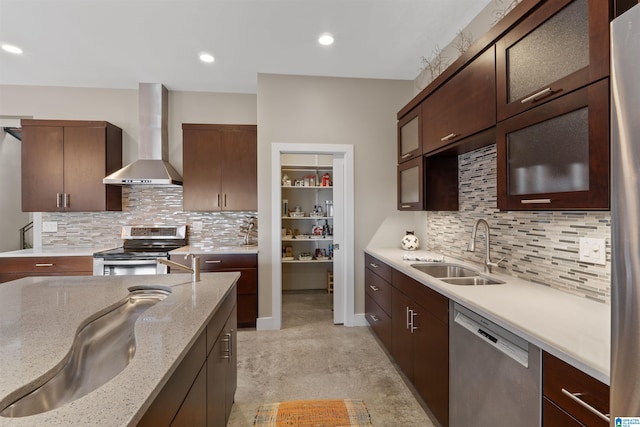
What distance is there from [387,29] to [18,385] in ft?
9.71

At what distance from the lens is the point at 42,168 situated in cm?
330

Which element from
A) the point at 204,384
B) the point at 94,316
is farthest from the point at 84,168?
the point at 204,384

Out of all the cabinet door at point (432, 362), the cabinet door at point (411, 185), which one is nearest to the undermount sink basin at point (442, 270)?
the cabinet door at point (432, 362)

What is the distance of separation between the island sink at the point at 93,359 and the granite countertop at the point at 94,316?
0.06 meters

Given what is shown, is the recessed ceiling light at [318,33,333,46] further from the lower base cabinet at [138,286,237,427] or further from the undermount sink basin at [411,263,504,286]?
the lower base cabinet at [138,286,237,427]

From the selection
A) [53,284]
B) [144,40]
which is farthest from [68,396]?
[144,40]

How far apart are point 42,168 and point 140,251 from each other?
1461mm

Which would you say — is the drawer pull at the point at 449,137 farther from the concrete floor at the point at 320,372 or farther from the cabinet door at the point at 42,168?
the cabinet door at the point at 42,168

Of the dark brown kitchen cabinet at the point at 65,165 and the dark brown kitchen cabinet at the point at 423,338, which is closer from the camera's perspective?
the dark brown kitchen cabinet at the point at 423,338

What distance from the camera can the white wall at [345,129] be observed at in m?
3.19

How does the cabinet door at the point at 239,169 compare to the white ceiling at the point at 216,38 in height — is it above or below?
below

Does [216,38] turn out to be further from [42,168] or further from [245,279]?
[42,168]

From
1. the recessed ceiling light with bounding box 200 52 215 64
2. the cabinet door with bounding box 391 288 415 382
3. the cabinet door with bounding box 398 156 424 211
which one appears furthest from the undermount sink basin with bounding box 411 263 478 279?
the recessed ceiling light with bounding box 200 52 215 64

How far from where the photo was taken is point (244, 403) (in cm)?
198
